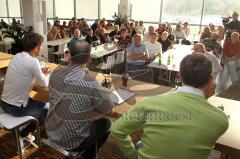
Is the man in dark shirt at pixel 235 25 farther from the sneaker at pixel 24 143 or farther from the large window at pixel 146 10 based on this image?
the sneaker at pixel 24 143

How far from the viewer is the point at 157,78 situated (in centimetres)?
562

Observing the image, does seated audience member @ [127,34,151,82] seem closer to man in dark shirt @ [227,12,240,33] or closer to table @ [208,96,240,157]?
table @ [208,96,240,157]

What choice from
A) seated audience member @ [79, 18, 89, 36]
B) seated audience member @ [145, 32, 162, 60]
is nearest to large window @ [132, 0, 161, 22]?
seated audience member @ [79, 18, 89, 36]

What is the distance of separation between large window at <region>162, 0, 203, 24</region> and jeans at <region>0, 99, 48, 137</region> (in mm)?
9824

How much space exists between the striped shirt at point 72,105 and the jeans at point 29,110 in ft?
2.85

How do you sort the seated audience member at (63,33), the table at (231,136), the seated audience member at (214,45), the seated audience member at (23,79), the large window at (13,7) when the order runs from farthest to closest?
the large window at (13,7) → the seated audience member at (63,33) → the seated audience member at (214,45) → the seated audience member at (23,79) → the table at (231,136)

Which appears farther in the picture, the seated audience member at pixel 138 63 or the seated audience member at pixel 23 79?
the seated audience member at pixel 138 63

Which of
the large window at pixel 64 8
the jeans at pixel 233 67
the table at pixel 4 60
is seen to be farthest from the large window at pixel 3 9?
the jeans at pixel 233 67

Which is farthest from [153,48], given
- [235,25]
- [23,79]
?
[23,79]

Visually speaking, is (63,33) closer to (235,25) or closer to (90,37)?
(90,37)

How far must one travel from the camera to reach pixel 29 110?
2920 mm

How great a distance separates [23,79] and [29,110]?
402 millimetres

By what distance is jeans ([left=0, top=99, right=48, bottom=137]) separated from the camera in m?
2.82

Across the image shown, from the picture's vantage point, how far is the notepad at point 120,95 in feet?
8.53
